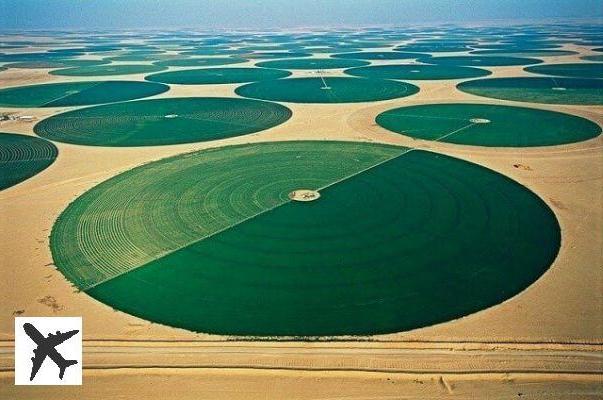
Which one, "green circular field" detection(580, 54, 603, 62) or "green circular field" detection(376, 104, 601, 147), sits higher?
"green circular field" detection(580, 54, 603, 62)

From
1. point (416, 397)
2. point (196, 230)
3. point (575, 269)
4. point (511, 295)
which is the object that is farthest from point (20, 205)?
point (575, 269)

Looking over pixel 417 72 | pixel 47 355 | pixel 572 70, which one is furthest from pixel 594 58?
pixel 47 355

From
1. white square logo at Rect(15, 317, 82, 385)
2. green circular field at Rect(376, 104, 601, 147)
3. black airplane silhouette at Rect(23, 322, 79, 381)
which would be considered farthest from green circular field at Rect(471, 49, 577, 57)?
black airplane silhouette at Rect(23, 322, 79, 381)

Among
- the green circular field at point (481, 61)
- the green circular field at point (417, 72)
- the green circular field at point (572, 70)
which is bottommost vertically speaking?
the green circular field at point (417, 72)

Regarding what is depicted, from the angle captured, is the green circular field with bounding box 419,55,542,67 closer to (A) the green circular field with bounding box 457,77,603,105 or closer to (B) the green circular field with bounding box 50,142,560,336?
(A) the green circular field with bounding box 457,77,603,105

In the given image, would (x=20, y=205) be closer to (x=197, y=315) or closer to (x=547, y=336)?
(x=197, y=315)

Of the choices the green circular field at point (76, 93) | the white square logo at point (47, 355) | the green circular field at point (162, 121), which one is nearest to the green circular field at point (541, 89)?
the green circular field at point (162, 121)

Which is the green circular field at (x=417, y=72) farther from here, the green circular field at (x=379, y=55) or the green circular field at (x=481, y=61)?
the green circular field at (x=379, y=55)
